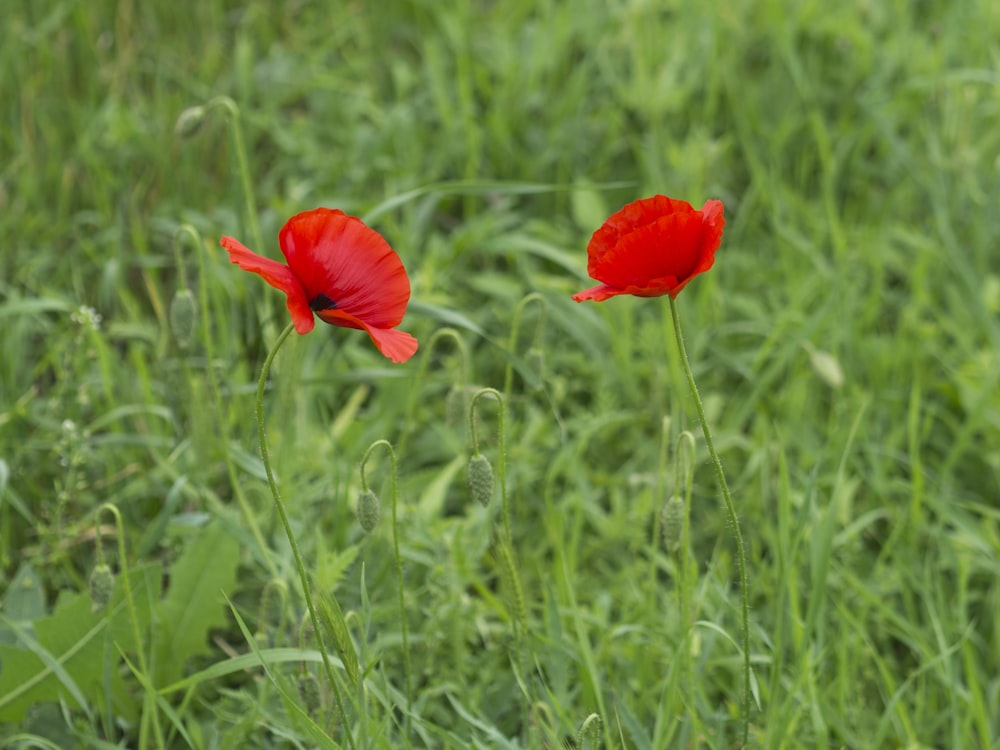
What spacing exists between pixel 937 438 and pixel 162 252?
1.99 m

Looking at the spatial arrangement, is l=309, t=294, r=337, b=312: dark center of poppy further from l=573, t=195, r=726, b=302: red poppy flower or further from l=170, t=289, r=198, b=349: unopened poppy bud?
l=170, t=289, r=198, b=349: unopened poppy bud

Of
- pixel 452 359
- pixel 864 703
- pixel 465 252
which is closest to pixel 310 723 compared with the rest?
pixel 864 703

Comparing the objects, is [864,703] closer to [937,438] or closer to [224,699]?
[937,438]

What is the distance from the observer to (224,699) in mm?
1959

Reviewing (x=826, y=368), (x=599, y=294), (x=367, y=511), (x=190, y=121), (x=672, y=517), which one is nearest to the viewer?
(x=599, y=294)

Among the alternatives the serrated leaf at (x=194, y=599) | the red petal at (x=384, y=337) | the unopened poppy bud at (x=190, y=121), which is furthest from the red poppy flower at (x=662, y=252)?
the unopened poppy bud at (x=190, y=121)

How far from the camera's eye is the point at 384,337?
130 centimetres

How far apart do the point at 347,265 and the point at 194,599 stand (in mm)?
927

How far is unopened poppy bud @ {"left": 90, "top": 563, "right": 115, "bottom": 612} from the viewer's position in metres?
1.72

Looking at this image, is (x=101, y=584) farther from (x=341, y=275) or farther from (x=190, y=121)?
(x=190, y=121)

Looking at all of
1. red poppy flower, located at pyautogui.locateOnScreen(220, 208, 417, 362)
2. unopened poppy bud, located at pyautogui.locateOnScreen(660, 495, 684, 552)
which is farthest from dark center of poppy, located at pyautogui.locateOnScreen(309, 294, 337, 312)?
unopened poppy bud, located at pyautogui.locateOnScreen(660, 495, 684, 552)

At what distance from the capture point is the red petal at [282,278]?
1.24 meters

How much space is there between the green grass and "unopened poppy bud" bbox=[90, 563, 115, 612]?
82mm

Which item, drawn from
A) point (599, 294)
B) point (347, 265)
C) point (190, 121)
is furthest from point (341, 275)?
point (190, 121)
